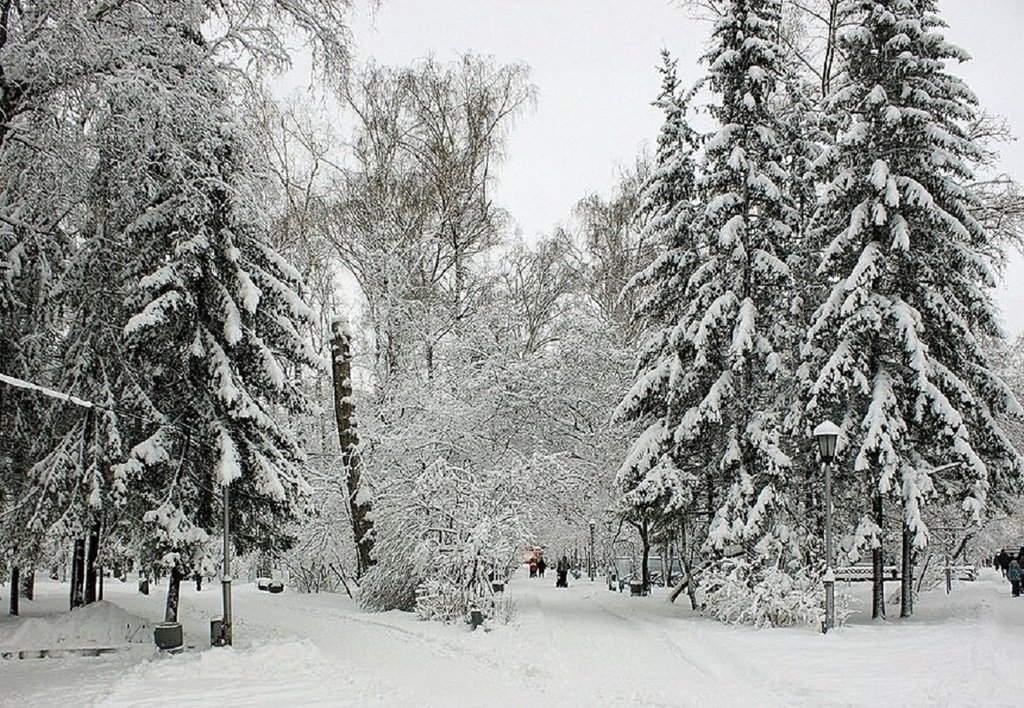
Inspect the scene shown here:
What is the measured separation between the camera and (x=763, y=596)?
1548cm

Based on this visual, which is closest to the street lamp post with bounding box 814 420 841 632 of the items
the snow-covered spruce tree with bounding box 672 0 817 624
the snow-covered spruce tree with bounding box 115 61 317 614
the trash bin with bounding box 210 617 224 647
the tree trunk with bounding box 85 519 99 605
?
the snow-covered spruce tree with bounding box 672 0 817 624

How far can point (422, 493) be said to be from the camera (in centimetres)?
1958

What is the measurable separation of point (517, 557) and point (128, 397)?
8.55 meters

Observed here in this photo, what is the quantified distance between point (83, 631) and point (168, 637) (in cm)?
259

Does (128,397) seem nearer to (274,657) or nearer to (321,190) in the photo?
(274,657)

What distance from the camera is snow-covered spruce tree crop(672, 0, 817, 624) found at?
Result: 16.7m

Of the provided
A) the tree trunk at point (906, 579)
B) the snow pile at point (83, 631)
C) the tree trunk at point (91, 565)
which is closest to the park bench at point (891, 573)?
the tree trunk at point (906, 579)

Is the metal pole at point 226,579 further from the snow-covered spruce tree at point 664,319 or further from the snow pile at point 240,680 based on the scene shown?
the snow-covered spruce tree at point 664,319

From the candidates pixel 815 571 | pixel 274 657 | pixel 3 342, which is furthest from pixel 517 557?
pixel 3 342

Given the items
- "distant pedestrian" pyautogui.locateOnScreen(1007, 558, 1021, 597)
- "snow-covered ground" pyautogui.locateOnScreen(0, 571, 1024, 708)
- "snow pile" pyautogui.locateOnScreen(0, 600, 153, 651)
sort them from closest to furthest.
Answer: "snow-covered ground" pyautogui.locateOnScreen(0, 571, 1024, 708), "snow pile" pyautogui.locateOnScreen(0, 600, 153, 651), "distant pedestrian" pyautogui.locateOnScreen(1007, 558, 1021, 597)

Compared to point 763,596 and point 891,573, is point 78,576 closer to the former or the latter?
point 763,596

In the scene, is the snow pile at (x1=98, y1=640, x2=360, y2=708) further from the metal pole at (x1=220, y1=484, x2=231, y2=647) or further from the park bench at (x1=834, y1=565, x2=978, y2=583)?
the park bench at (x1=834, y1=565, x2=978, y2=583)

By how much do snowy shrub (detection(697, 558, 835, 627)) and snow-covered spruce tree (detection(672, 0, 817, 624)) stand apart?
49 millimetres

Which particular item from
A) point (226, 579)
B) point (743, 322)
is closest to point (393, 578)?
point (226, 579)
